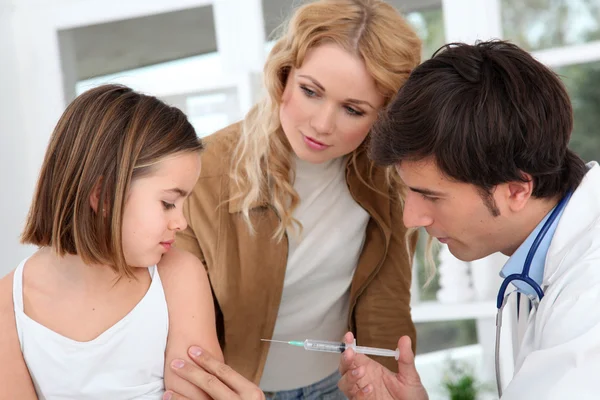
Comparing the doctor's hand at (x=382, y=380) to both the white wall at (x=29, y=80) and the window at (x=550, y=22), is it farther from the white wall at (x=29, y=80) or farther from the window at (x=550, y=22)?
the white wall at (x=29, y=80)

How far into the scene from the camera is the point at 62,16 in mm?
3484

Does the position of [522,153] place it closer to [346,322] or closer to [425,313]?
[346,322]

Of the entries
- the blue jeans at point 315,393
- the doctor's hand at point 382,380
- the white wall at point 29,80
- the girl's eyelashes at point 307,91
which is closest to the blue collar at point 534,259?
the doctor's hand at point 382,380

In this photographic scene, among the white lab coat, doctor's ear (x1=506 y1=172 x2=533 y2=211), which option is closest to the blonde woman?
doctor's ear (x1=506 y1=172 x2=533 y2=211)

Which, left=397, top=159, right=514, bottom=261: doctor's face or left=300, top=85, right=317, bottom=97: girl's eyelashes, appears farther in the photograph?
left=300, top=85, right=317, bottom=97: girl's eyelashes

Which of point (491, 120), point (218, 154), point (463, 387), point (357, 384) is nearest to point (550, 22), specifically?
point (463, 387)

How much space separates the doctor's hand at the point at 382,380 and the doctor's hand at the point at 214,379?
32 centimetres

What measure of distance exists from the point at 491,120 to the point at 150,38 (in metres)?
2.26

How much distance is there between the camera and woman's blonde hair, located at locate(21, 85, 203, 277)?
1648mm

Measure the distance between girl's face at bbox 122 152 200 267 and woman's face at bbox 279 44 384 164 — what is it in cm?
40

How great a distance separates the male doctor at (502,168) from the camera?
1544 mm

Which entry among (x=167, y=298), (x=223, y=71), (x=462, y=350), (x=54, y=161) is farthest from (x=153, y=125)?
(x=462, y=350)

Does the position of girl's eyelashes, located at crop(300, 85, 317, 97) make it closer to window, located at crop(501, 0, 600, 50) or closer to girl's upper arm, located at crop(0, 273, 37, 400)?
girl's upper arm, located at crop(0, 273, 37, 400)

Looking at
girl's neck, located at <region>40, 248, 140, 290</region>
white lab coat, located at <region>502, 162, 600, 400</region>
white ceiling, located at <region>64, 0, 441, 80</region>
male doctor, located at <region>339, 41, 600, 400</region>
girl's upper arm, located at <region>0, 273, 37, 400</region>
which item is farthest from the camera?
white ceiling, located at <region>64, 0, 441, 80</region>
